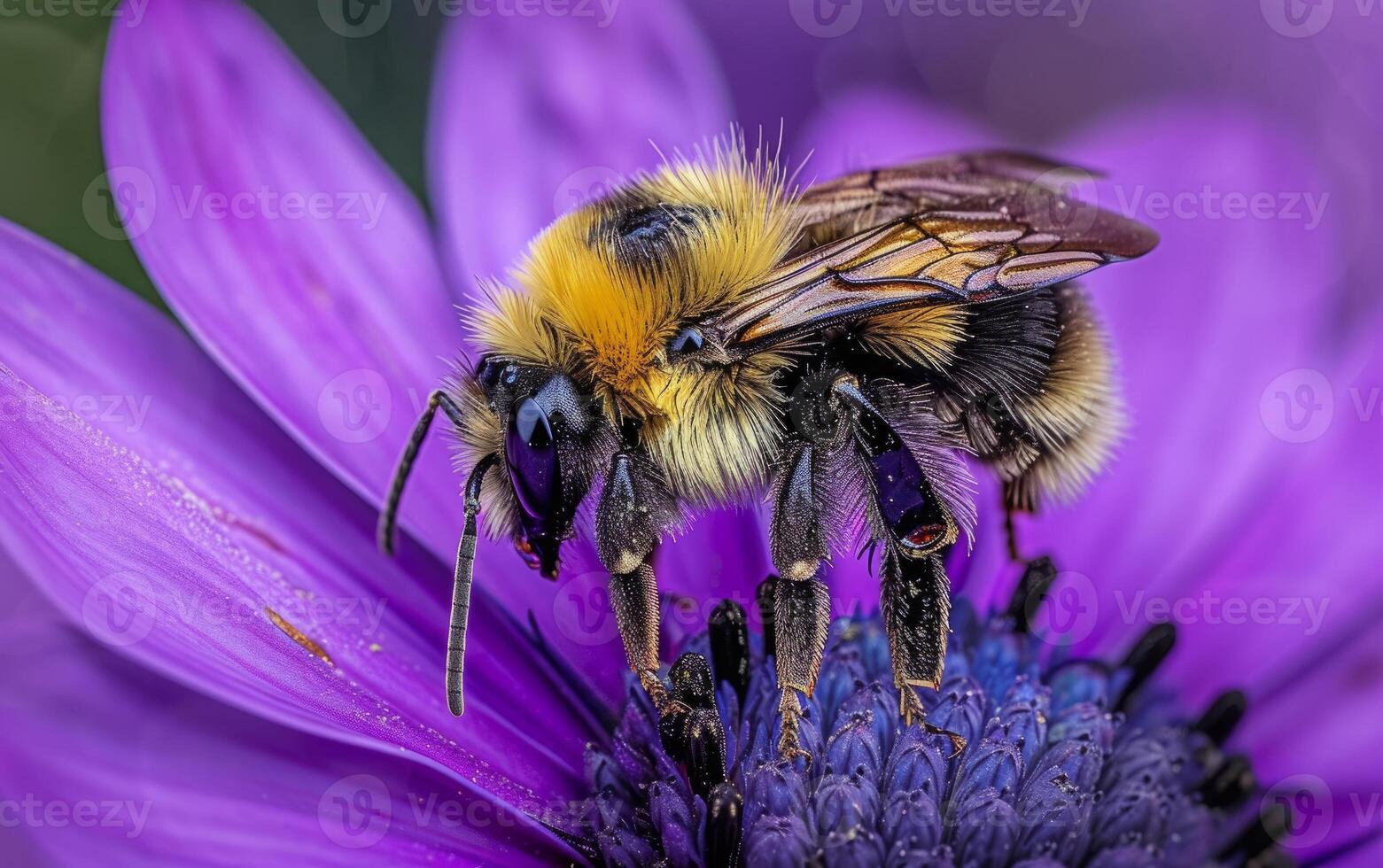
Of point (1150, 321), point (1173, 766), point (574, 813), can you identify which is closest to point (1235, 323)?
point (1150, 321)

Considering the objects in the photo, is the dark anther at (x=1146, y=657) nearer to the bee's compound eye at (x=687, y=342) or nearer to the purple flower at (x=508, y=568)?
the purple flower at (x=508, y=568)

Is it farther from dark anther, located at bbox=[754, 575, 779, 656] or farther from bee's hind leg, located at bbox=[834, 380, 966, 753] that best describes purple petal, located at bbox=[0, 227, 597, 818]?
bee's hind leg, located at bbox=[834, 380, 966, 753]

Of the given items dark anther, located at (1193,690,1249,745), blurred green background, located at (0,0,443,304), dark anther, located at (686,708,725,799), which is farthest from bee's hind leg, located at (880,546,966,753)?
blurred green background, located at (0,0,443,304)

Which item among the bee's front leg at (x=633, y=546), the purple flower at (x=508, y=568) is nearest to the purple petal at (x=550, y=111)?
the purple flower at (x=508, y=568)

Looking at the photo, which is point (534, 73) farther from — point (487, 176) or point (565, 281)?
point (565, 281)

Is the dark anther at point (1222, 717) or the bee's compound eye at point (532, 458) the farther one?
the dark anther at point (1222, 717)

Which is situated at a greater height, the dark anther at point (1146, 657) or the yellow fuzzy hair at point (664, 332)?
the yellow fuzzy hair at point (664, 332)
